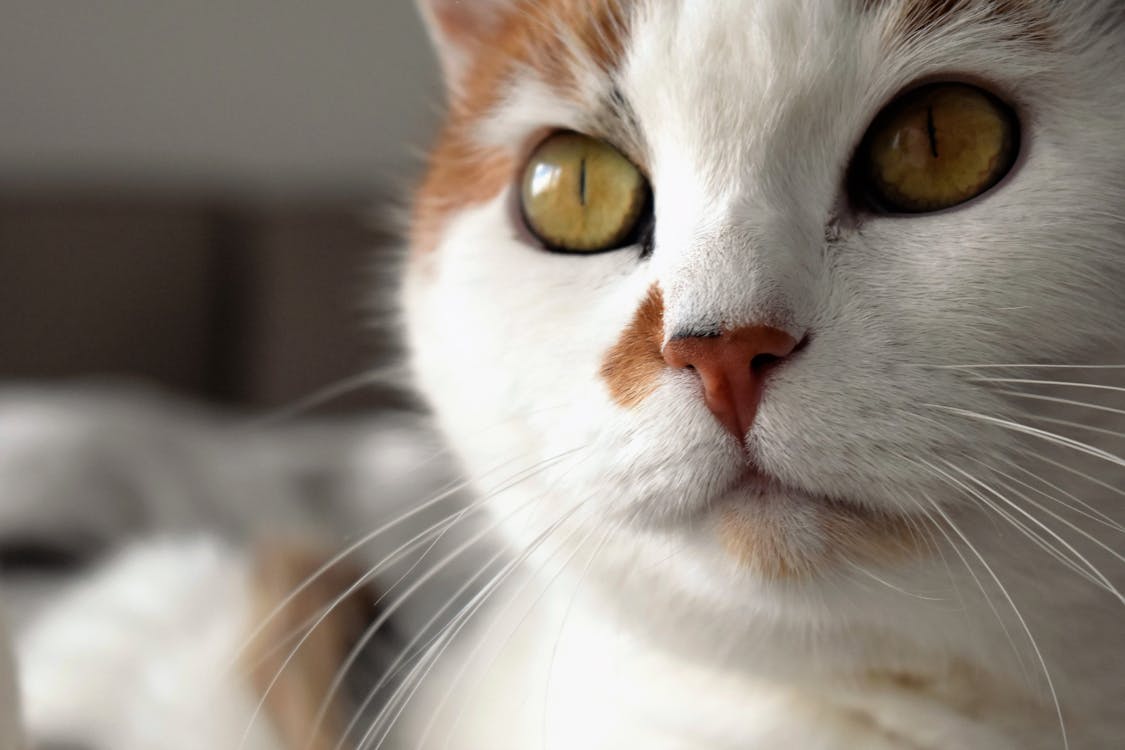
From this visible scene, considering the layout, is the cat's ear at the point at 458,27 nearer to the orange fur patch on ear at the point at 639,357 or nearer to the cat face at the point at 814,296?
the cat face at the point at 814,296

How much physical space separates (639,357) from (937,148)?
0.54ft

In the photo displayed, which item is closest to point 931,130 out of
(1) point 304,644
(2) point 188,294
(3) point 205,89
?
(1) point 304,644

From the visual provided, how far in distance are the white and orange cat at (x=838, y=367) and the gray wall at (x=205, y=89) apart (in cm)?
194

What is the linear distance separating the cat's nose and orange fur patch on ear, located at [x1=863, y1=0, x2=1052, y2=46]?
6.3 inches

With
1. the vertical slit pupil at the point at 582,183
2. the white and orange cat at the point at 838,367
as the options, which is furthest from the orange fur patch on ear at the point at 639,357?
the vertical slit pupil at the point at 582,183

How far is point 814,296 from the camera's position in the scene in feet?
1.60

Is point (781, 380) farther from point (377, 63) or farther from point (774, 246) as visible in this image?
point (377, 63)

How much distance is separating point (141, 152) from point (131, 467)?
133 centimetres

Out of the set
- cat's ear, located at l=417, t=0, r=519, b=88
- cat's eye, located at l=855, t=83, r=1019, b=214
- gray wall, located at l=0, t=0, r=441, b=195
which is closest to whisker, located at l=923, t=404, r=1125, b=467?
cat's eye, located at l=855, t=83, r=1019, b=214

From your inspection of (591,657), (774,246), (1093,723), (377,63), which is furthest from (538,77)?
(377,63)

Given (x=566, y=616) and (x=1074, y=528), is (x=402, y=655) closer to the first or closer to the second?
(x=566, y=616)

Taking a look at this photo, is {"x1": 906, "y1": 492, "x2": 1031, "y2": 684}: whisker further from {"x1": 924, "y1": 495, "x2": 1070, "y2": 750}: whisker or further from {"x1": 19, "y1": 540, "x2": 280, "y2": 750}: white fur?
{"x1": 19, "y1": 540, "x2": 280, "y2": 750}: white fur

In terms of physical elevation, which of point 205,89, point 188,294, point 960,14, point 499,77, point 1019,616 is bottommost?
point 1019,616

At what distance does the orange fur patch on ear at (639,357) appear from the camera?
501mm
